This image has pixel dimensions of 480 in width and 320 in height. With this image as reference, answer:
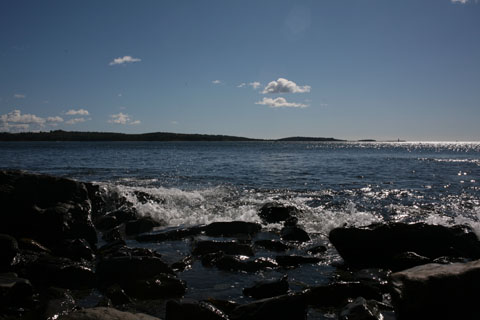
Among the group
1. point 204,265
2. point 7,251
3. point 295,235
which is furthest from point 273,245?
point 7,251

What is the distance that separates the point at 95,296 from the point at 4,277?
5.44 ft

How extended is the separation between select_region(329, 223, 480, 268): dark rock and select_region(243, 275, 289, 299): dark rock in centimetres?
274

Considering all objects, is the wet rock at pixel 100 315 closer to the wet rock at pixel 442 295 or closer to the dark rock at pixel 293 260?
the wet rock at pixel 442 295

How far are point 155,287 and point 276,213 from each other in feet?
25.6

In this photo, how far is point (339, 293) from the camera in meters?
6.66

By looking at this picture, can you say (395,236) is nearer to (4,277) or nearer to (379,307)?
(379,307)

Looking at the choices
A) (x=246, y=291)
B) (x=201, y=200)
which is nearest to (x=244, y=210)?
(x=201, y=200)

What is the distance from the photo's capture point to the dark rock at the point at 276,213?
45.4ft

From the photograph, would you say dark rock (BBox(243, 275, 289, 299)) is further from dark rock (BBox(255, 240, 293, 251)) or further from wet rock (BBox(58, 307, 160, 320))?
dark rock (BBox(255, 240, 293, 251))

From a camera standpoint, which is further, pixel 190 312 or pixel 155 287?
pixel 155 287

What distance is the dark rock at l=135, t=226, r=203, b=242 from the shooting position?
11.0 m

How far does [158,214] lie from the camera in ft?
48.1

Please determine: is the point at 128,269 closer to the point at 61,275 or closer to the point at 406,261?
the point at 61,275

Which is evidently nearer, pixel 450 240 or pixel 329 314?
pixel 329 314
